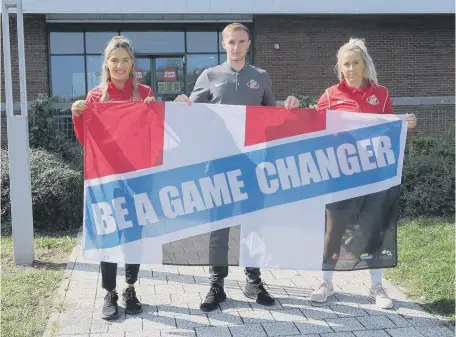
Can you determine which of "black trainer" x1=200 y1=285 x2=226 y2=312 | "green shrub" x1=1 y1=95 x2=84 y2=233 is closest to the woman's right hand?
"black trainer" x1=200 y1=285 x2=226 y2=312

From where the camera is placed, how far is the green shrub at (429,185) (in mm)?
7648

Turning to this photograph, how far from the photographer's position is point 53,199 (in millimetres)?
7215

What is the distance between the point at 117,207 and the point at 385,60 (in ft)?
43.3

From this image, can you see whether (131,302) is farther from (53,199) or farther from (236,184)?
(53,199)

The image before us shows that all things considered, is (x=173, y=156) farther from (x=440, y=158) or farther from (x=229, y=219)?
(x=440, y=158)

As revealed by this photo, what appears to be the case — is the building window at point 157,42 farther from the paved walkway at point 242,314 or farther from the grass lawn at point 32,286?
the paved walkway at point 242,314

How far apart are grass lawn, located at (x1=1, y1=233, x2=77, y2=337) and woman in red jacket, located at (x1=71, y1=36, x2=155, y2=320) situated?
0.55 metres

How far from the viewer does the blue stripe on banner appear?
3.91 metres

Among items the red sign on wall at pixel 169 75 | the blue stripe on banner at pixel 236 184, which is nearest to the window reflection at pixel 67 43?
the red sign on wall at pixel 169 75

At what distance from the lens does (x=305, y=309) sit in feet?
13.5

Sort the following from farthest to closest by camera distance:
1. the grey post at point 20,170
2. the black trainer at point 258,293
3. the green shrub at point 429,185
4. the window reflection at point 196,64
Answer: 1. the window reflection at point 196,64
2. the green shrub at point 429,185
3. the grey post at point 20,170
4. the black trainer at point 258,293

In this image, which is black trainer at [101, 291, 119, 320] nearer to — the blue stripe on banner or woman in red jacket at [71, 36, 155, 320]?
woman in red jacket at [71, 36, 155, 320]

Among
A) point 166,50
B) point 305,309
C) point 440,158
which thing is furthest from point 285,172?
point 166,50

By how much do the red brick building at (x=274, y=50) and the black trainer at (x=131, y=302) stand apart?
11.6 m
